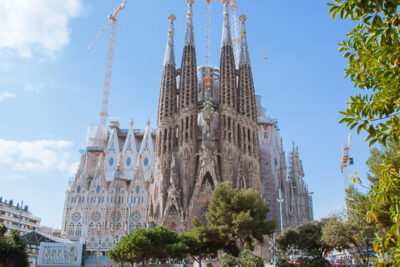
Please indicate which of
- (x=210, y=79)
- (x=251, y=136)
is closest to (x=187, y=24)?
(x=210, y=79)

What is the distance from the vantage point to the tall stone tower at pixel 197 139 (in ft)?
157

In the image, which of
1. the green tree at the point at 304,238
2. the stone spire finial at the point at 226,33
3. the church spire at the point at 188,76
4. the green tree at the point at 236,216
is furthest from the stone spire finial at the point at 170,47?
the green tree at the point at 304,238

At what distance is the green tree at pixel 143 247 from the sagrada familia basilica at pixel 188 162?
13605 millimetres

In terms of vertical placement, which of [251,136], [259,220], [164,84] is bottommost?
[259,220]

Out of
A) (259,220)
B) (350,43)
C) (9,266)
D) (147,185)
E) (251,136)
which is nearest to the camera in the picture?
(350,43)

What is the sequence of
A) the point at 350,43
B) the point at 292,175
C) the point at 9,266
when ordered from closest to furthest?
1. the point at 350,43
2. the point at 9,266
3. the point at 292,175

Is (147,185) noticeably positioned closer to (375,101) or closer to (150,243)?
(150,243)

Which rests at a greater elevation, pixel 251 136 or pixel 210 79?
pixel 210 79

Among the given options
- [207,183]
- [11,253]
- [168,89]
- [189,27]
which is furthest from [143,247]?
[189,27]

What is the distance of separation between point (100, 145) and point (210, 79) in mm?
26082

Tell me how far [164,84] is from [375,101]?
51.0 meters

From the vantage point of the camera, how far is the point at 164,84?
55469mm

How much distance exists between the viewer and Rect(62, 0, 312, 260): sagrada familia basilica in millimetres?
48562

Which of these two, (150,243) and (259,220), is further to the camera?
(259,220)
